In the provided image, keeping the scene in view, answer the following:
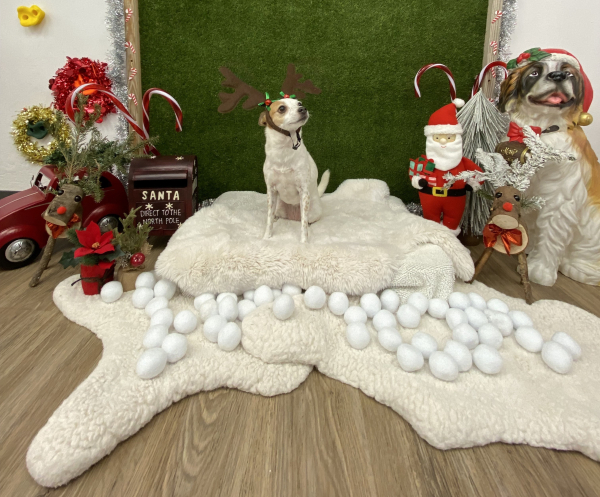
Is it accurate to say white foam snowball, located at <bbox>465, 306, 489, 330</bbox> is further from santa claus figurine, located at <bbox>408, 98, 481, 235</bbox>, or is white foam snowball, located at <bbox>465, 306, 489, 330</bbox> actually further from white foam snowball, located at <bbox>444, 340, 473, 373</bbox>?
santa claus figurine, located at <bbox>408, 98, 481, 235</bbox>

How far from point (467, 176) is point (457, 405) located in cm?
79

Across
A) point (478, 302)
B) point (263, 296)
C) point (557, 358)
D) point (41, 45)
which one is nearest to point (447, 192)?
point (478, 302)

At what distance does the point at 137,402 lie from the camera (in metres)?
0.75

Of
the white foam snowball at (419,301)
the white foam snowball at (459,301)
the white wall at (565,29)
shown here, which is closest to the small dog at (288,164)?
the white foam snowball at (419,301)

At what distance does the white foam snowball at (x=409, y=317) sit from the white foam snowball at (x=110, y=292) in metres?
0.86

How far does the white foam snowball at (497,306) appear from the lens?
3.55 feet

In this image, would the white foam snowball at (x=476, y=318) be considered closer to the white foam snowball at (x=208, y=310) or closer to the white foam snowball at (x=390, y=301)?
the white foam snowball at (x=390, y=301)

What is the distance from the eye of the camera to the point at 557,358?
34.0 inches

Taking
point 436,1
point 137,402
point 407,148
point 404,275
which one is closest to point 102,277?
point 137,402

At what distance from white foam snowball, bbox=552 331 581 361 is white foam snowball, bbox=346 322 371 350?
48 centimetres

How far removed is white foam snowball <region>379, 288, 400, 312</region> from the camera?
1113 mm

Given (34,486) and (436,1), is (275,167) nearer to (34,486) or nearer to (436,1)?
(34,486)

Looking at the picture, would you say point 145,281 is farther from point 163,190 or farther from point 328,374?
point 328,374

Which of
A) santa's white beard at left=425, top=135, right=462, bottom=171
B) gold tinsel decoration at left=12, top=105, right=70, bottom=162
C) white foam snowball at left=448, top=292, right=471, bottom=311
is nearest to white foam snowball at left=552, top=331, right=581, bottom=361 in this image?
white foam snowball at left=448, top=292, right=471, bottom=311
